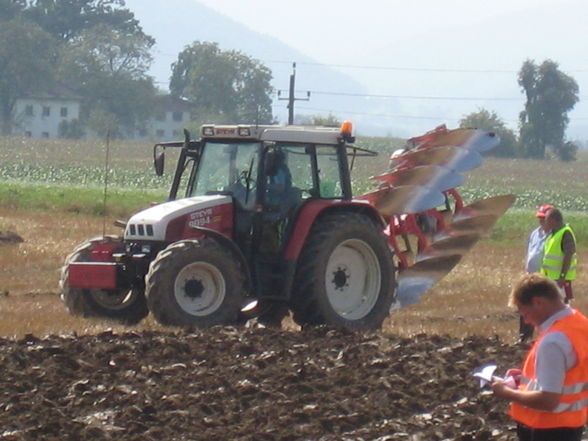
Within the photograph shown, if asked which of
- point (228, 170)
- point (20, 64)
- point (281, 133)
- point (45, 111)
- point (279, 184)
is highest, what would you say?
point (20, 64)

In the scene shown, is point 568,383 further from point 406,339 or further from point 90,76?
point 90,76

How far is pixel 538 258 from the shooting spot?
12109mm

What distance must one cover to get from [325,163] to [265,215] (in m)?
0.92

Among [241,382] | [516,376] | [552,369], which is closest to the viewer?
[552,369]

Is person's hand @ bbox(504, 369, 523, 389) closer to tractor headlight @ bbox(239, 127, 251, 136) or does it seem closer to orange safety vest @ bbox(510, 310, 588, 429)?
orange safety vest @ bbox(510, 310, 588, 429)

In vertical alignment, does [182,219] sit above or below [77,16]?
below

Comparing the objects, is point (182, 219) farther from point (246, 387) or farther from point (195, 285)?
point (246, 387)

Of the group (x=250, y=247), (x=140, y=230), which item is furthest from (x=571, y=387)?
(x=140, y=230)

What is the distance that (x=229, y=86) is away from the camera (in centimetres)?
8269

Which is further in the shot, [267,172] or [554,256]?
[267,172]

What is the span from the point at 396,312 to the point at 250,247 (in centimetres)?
337

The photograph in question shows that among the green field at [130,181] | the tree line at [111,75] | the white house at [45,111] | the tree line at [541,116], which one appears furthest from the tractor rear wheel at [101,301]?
the white house at [45,111]

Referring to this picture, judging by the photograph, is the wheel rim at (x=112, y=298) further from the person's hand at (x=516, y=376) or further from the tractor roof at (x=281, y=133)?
the person's hand at (x=516, y=376)

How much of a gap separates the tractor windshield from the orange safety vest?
683 cm
